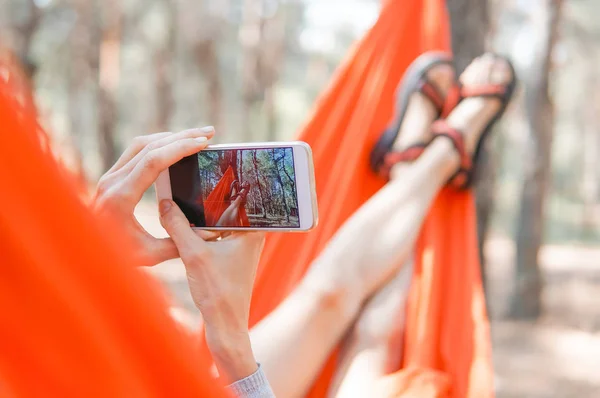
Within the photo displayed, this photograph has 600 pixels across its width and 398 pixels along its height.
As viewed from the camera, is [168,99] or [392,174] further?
[168,99]

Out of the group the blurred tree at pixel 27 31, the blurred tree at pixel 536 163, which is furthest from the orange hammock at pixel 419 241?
the blurred tree at pixel 27 31

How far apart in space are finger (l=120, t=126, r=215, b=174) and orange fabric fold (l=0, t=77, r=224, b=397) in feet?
0.69

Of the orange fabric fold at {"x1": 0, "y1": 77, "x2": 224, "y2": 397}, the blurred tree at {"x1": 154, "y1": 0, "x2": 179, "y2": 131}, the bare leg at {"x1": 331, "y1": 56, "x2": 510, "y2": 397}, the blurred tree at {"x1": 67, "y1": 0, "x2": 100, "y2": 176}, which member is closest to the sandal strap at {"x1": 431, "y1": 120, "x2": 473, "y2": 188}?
the bare leg at {"x1": 331, "y1": 56, "x2": 510, "y2": 397}

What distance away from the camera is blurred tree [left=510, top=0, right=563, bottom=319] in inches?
115

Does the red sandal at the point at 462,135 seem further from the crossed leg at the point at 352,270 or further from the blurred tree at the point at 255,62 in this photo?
the blurred tree at the point at 255,62

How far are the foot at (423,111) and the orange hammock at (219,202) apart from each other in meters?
0.67

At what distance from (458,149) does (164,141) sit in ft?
2.39

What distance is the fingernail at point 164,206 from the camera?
0.52 meters

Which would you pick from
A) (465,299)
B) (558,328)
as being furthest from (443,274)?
(558,328)

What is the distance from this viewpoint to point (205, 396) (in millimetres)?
299

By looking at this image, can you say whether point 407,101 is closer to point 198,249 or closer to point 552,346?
point 198,249

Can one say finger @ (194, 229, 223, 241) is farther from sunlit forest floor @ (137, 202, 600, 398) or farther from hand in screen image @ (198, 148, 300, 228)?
sunlit forest floor @ (137, 202, 600, 398)

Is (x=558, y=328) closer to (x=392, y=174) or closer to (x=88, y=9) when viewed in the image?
(x=392, y=174)

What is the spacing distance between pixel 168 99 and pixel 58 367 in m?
6.86
